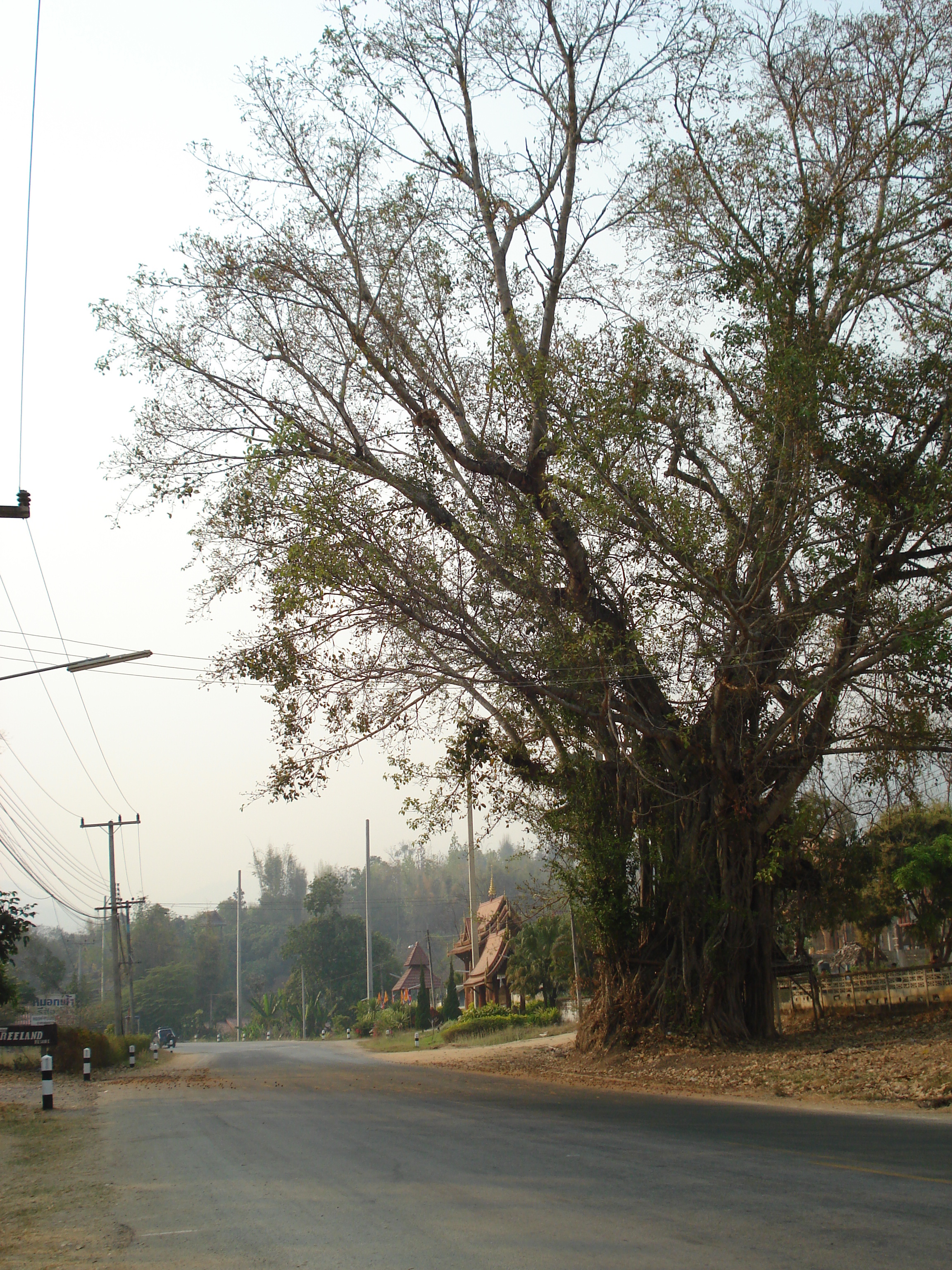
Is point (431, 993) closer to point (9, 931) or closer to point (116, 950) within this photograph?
point (116, 950)

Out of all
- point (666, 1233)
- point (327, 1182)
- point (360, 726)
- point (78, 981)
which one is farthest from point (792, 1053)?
point (78, 981)

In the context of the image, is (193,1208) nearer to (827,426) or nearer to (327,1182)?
(327,1182)

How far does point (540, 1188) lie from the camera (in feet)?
21.9

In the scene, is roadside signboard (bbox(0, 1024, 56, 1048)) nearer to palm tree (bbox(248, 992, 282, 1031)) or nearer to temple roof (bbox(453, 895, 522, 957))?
temple roof (bbox(453, 895, 522, 957))

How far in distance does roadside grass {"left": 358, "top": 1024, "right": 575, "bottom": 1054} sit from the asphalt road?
69.4 feet

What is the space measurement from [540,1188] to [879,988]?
61.5 feet

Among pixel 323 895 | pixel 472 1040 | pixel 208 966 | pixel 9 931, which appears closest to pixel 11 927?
pixel 9 931

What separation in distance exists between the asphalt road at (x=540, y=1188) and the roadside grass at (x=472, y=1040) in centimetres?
2114

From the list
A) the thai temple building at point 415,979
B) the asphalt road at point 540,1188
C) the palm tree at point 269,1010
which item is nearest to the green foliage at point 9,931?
the asphalt road at point 540,1188

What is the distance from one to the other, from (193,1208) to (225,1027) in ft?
327

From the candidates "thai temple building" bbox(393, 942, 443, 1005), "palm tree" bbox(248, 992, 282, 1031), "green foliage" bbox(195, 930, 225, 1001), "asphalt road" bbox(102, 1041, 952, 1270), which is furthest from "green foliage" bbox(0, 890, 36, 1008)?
"green foliage" bbox(195, 930, 225, 1001)

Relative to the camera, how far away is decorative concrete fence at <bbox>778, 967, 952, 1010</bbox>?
71.3 feet

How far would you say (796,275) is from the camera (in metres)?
16.7

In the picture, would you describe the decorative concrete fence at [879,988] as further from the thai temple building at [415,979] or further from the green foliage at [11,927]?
the thai temple building at [415,979]
